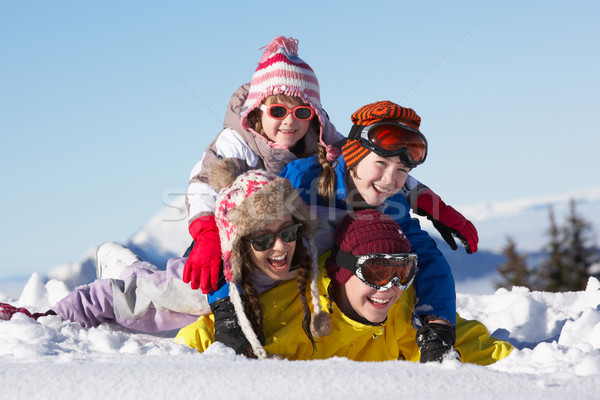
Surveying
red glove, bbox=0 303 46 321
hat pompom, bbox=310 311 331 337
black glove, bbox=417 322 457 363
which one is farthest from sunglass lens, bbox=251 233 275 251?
red glove, bbox=0 303 46 321

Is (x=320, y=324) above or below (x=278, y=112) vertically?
below

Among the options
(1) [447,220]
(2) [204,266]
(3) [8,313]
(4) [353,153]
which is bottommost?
(3) [8,313]

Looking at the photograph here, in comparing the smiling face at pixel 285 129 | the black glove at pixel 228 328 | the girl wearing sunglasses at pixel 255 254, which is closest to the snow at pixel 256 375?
the black glove at pixel 228 328

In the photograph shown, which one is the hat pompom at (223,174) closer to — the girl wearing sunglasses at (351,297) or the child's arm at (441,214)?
the girl wearing sunglasses at (351,297)

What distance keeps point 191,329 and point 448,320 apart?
60.7 inches

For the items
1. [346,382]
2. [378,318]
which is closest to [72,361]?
[346,382]

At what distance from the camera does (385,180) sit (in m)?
3.85

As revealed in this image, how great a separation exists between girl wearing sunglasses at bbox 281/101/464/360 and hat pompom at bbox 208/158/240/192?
34 centimetres

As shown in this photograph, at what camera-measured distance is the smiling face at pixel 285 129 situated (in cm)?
452

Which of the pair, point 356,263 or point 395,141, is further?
point 395,141

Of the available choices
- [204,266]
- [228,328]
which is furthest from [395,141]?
[228,328]

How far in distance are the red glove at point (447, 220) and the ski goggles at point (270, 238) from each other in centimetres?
133

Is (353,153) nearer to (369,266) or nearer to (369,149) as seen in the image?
(369,149)

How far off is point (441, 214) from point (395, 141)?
3.18 ft
